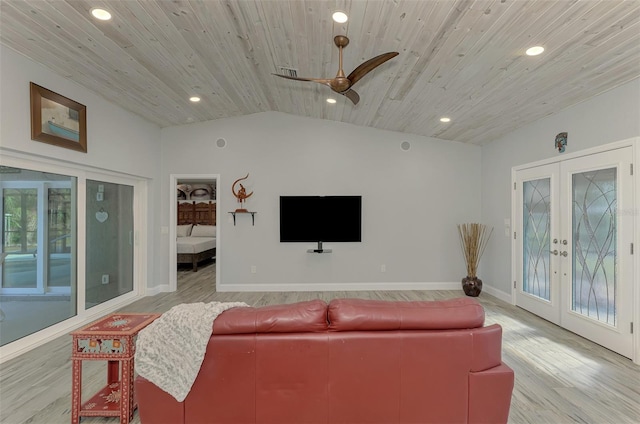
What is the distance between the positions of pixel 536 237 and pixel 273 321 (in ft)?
13.8

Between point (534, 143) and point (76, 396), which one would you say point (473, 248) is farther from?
point (76, 396)

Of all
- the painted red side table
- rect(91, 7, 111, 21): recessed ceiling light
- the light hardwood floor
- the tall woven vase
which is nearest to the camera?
the painted red side table

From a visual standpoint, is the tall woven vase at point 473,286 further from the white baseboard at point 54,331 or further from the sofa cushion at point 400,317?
the white baseboard at point 54,331

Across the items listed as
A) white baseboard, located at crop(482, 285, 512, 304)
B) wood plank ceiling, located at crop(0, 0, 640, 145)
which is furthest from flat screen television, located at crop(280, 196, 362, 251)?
white baseboard, located at crop(482, 285, 512, 304)

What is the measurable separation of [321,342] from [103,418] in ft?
5.58

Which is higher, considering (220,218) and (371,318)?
(220,218)

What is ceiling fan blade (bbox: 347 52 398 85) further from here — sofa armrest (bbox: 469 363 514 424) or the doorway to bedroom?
the doorway to bedroom

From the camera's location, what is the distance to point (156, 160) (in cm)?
530

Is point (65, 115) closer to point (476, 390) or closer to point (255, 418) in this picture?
point (255, 418)

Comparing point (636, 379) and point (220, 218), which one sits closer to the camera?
point (636, 379)

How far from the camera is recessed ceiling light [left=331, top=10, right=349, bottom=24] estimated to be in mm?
2388

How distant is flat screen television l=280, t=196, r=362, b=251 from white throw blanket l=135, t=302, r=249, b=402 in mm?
3746

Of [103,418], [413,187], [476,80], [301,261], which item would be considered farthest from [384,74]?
→ [103,418]

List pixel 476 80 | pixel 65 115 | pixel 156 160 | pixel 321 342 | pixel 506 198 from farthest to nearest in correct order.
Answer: pixel 156 160, pixel 506 198, pixel 65 115, pixel 476 80, pixel 321 342
